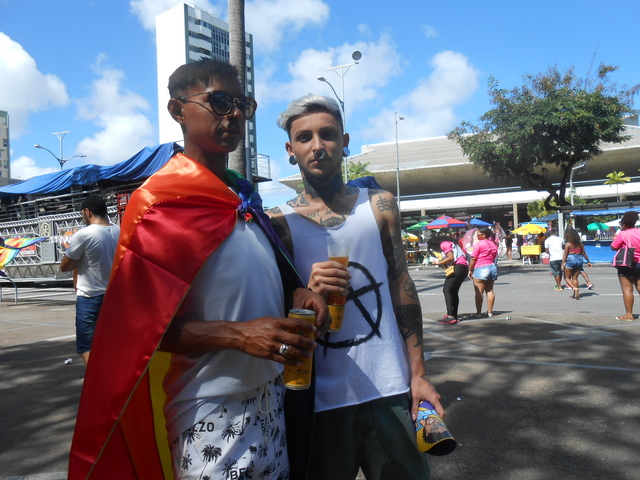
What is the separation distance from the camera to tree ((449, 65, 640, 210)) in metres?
20.9

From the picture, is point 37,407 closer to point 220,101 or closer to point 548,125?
point 220,101

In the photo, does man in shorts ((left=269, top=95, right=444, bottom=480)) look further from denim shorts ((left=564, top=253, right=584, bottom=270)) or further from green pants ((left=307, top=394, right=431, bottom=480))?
denim shorts ((left=564, top=253, right=584, bottom=270))

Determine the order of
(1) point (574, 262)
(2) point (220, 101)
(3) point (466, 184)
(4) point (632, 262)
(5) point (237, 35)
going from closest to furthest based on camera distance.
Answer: (2) point (220, 101)
(5) point (237, 35)
(4) point (632, 262)
(1) point (574, 262)
(3) point (466, 184)

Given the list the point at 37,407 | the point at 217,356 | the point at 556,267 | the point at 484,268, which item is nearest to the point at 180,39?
the point at 556,267

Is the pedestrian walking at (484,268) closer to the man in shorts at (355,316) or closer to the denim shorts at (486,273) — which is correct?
the denim shorts at (486,273)

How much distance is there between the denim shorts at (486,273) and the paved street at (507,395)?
78 cm

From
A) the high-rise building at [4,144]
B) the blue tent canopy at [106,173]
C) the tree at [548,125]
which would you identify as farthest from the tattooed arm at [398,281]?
the high-rise building at [4,144]

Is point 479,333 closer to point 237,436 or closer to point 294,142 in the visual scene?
point 294,142

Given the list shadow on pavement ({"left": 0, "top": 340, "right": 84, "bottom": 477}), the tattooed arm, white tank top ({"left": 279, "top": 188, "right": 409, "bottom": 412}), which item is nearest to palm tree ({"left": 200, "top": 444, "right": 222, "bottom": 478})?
white tank top ({"left": 279, "top": 188, "right": 409, "bottom": 412})

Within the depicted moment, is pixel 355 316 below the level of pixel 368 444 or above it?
above

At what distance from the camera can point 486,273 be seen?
9.88m

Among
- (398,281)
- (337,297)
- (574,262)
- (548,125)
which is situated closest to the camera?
(337,297)

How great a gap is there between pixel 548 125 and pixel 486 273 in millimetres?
14125

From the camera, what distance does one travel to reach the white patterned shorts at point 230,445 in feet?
5.02
